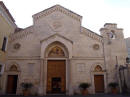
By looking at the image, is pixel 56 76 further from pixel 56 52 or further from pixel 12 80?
pixel 12 80

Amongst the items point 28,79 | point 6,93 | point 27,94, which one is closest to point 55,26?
point 28,79

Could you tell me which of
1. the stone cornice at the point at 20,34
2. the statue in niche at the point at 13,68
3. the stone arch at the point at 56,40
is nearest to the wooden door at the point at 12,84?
the statue in niche at the point at 13,68

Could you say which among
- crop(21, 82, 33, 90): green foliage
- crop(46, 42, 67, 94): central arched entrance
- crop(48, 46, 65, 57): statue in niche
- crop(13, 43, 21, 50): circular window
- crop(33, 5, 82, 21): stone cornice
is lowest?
crop(21, 82, 33, 90): green foliage

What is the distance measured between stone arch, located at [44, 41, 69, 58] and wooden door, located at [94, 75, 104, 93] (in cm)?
501

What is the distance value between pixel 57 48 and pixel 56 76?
3.85 metres

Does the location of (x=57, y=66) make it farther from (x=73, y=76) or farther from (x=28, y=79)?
(x=28, y=79)

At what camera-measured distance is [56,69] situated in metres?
16.7

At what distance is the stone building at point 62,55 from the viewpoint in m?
15.9

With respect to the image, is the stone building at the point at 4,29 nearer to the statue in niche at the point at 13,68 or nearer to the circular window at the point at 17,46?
the statue in niche at the point at 13,68

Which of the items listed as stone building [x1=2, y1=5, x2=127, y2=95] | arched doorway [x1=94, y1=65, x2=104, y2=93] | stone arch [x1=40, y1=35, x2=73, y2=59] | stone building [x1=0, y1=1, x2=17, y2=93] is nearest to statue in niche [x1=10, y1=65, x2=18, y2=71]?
stone building [x1=2, y1=5, x2=127, y2=95]

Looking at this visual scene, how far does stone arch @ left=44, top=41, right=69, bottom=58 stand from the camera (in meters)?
16.9

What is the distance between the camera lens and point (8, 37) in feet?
57.0

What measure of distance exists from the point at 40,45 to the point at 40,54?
147 cm

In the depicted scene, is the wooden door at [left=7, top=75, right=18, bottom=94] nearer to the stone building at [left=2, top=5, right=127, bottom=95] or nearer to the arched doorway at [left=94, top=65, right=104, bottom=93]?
the stone building at [left=2, top=5, right=127, bottom=95]
